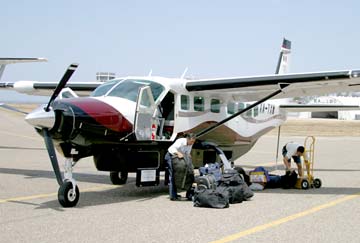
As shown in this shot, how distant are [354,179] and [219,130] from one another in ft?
14.5

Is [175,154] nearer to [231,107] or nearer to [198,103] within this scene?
[198,103]

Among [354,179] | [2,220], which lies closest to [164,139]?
[2,220]

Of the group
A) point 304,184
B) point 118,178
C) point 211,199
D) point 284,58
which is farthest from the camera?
point 284,58

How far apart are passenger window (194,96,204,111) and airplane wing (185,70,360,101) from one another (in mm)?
298

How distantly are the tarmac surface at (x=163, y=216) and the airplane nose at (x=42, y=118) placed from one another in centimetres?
150

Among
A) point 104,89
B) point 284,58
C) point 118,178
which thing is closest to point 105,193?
point 118,178

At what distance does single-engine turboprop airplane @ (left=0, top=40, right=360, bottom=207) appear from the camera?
9.07 meters

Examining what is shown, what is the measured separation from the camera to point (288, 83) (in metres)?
11.5

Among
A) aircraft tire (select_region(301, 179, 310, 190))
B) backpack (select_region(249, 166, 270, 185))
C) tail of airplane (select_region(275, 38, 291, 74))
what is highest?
tail of airplane (select_region(275, 38, 291, 74))

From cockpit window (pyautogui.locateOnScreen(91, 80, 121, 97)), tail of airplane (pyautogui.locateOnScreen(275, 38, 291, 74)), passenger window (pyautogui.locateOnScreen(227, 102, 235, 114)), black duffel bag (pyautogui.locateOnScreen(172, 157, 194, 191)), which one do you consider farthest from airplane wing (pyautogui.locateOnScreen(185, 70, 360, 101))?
tail of airplane (pyautogui.locateOnScreen(275, 38, 291, 74))

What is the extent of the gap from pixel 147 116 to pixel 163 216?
3095mm

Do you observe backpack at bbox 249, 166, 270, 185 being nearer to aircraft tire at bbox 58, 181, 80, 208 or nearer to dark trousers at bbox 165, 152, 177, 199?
dark trousers at bbox 165, 152, 177, 199

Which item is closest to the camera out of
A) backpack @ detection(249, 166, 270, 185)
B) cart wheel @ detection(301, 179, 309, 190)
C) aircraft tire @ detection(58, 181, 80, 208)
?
aircraft tire @ detection(58, 181, 80, 208)

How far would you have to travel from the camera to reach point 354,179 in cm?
1429
